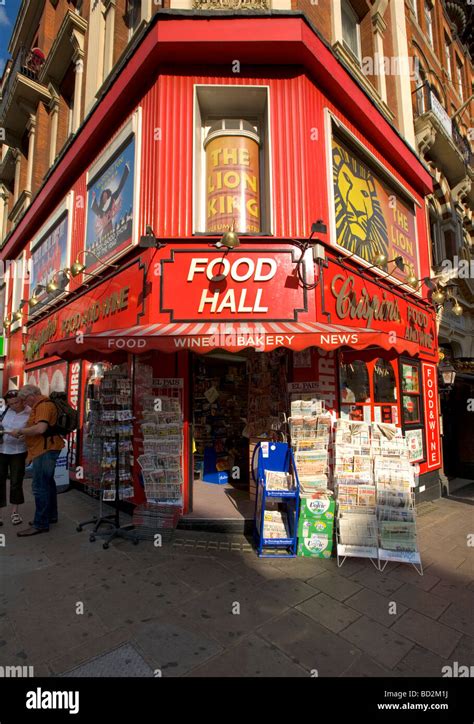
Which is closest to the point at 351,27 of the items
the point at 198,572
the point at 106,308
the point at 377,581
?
the point at 106,308

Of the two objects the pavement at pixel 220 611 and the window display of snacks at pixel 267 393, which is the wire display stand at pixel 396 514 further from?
the window display of snacks at pixel 267 393

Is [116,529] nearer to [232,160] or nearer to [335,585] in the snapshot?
[335,585]

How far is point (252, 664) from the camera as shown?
9.20 ft

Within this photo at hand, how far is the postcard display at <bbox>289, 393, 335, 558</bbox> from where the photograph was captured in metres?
4.82

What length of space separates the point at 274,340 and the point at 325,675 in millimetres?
3419

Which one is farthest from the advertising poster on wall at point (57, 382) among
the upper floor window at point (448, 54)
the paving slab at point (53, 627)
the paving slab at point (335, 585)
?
the upper floor window at point (448, 54)

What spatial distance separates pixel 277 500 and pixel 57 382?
26.5 ft

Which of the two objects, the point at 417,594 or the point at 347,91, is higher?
the point at 347,91

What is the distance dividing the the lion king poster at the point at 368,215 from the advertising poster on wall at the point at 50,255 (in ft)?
24.5

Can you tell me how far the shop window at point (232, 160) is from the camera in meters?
6.48

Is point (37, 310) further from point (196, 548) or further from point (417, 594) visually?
point (417, 594)
